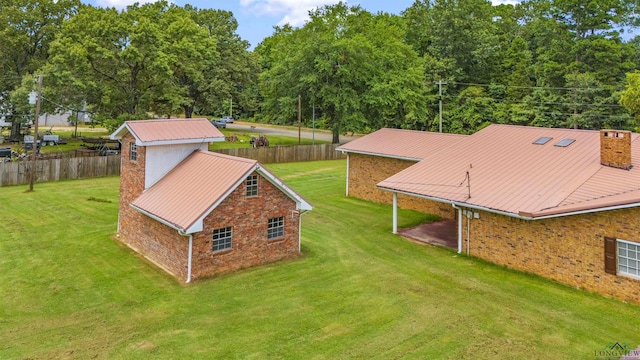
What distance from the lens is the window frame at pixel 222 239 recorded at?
13.7m

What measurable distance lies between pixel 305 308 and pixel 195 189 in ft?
18.4

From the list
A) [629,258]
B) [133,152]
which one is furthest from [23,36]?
[629,258]

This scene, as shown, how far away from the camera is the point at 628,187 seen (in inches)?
508

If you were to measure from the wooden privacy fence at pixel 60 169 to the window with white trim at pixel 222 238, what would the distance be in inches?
772

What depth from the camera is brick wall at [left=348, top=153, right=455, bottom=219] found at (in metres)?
22.2

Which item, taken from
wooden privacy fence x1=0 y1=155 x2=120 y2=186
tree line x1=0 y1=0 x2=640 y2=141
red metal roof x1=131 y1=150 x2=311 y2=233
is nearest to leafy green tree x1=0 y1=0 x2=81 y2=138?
tree line x1=0 y1=0 x2=640 y2=141

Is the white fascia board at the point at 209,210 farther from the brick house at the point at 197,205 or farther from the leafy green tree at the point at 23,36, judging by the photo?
the leafy green tree at the point at 23,36

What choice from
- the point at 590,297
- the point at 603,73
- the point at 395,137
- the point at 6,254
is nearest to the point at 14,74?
the point at 6,254

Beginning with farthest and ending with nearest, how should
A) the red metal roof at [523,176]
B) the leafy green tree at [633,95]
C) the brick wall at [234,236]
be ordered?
the leafy green tree at [633,95] → the brick wall at [234,236] → the red metal roof at [523,176]

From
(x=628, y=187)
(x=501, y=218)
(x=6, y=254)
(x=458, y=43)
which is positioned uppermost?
(x=458, y=43)

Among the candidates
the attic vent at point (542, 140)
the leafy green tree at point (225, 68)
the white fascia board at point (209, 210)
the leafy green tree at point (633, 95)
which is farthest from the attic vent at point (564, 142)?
the leafy green tree at point (225, 68)

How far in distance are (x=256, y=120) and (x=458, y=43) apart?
36467mm

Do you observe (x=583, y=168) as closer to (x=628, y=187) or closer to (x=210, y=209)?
(x=628, y=187)

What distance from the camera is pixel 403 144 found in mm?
24531
